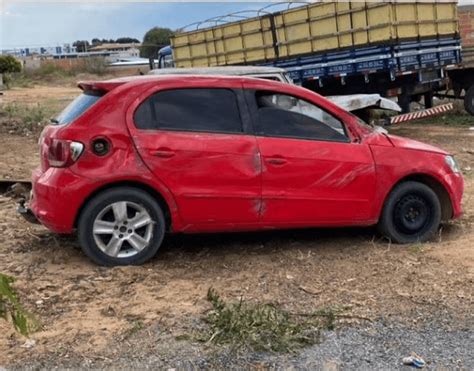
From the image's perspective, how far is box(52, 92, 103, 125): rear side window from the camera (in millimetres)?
5453

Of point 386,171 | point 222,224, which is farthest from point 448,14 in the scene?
point 222,224

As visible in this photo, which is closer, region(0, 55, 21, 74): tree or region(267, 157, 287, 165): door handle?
region(267, 157, 287, 165): door handle

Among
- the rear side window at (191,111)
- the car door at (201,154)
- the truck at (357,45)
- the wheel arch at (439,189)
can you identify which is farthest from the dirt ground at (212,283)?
the truck at (357,45)

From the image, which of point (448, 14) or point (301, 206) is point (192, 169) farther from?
point (448, 14)

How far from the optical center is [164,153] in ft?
17.6

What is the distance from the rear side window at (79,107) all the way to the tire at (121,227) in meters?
0.70

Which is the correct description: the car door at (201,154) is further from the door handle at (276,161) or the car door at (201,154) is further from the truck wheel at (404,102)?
the truck wheel at (404,102)

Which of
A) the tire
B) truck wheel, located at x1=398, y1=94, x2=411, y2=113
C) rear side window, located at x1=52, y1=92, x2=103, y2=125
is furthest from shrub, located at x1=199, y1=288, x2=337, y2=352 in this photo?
truck wheel, located at x1=398, y1=94, x2=411, y2=113

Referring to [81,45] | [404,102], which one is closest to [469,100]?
[404,102]

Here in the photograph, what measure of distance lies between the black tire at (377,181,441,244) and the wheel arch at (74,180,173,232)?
1943 millimetres

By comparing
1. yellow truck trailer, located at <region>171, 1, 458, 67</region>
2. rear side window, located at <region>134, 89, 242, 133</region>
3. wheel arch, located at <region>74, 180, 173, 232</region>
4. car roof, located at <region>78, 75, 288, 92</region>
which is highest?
yellow truck trailer, located at <region>171, 1, 458, 67</region>

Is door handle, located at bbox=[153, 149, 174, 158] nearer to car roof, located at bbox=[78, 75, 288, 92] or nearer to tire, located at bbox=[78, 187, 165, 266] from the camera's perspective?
tire, located at bbox=[78, 187, 165, 266]

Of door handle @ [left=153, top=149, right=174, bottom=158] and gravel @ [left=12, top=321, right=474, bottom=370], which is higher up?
door handle @ [left=153, top=149, right=174, bottom=158]

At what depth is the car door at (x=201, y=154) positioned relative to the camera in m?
5.38
